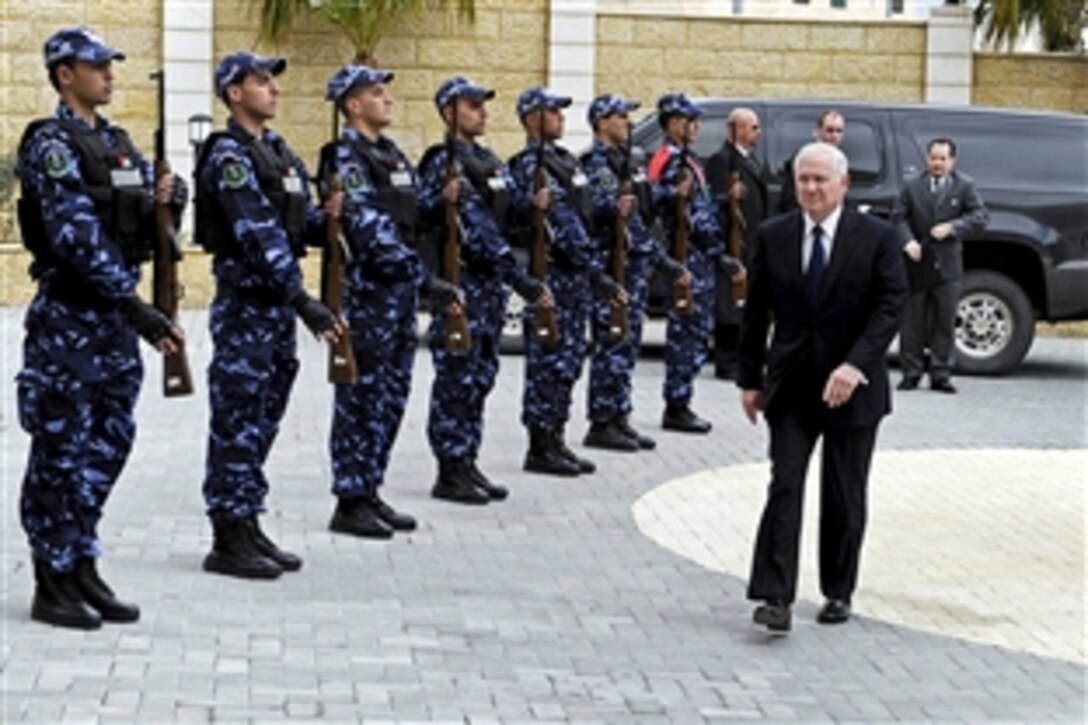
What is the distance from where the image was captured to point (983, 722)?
8.23 meters

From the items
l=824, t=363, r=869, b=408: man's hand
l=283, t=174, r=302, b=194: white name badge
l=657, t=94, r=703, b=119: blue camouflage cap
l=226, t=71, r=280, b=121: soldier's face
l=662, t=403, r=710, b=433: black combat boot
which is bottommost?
l=662, t=403, r=710, b=433: black combat boot

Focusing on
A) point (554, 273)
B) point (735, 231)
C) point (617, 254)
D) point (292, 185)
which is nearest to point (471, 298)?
point (554, 273)

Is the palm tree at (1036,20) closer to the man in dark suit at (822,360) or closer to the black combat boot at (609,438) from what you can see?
the black combat boot at (609,438)

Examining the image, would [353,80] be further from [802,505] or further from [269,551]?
[802,505]

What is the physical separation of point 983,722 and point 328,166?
411 centimetres

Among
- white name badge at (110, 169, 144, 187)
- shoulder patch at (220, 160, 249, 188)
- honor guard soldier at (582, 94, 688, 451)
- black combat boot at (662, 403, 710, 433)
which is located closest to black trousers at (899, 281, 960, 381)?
black combat boot at (662, 403, 710, 433)

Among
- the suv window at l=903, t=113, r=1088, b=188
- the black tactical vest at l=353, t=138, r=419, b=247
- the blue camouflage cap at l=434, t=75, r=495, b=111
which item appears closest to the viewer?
the black tactical vest at l=353, t=138, r=419, b=247

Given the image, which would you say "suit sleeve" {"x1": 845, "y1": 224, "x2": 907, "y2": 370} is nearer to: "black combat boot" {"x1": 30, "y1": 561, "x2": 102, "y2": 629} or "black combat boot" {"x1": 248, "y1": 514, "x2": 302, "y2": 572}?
"black combat boot" {"x1": 248, "y1": 514, "x2": 302, "y2": 572}

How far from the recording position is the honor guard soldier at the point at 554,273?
1320cm

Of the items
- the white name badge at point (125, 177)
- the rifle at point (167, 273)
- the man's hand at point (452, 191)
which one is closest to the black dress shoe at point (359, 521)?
the man's hand at point (452, 191)

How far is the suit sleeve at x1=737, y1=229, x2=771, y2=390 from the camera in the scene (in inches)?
388

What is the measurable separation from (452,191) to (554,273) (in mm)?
1955

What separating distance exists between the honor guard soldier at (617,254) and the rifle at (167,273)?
4.67 meters

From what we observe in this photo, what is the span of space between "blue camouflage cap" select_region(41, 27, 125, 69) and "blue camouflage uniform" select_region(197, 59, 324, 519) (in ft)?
2.90
